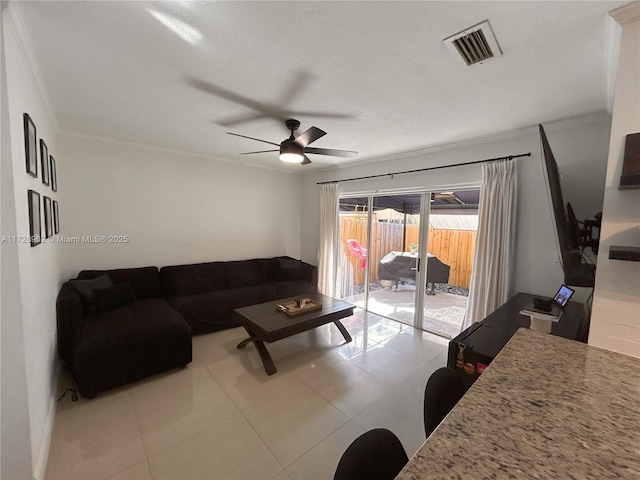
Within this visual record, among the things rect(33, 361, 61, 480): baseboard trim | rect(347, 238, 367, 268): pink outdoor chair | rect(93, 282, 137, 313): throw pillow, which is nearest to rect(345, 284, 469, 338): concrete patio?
rect(347, 238, 367, 268): pink outdoor chair

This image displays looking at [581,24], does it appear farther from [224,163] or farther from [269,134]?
[224,163]

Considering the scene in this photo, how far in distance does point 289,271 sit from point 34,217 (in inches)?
128

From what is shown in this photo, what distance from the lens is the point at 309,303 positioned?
3047mm

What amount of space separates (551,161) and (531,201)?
4.41 ft

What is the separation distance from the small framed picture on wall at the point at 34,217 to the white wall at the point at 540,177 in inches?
146

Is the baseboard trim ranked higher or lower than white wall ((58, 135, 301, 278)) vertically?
lower

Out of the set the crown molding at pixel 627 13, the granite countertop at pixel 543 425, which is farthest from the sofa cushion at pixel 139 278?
the crown molding at pixel 627 13

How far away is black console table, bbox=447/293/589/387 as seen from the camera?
1541mm

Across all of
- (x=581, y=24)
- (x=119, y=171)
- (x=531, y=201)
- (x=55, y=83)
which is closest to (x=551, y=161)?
(x=581, y=24)

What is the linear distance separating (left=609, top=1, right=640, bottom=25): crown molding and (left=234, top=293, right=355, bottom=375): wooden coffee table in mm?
2751

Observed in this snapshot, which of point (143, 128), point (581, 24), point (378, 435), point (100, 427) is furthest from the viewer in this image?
point (143, 128)

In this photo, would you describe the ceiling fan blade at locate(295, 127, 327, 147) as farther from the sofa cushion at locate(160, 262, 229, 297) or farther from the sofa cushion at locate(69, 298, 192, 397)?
the sofa cushion at locate(160, 262, 229, 297)

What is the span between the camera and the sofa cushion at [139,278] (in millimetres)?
3098

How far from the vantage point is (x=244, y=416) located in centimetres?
195
